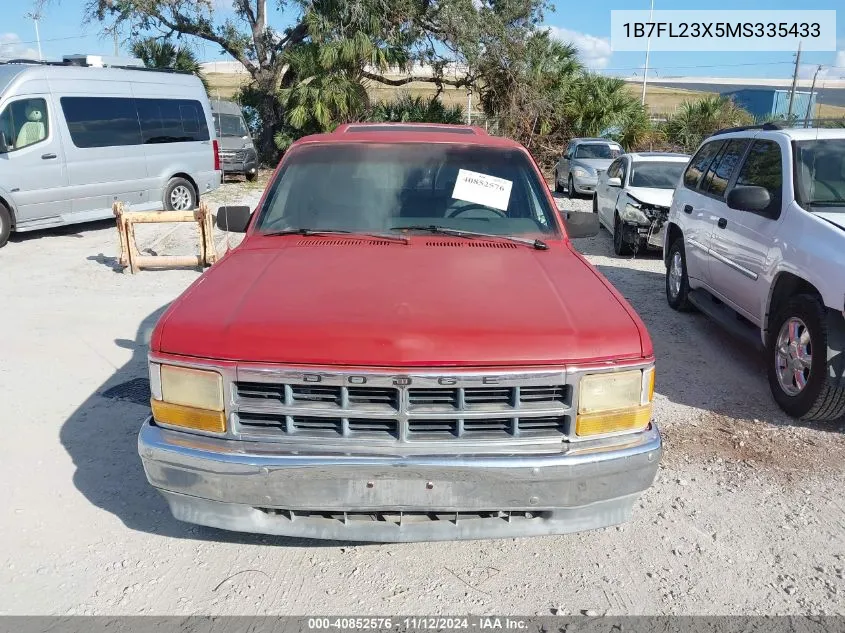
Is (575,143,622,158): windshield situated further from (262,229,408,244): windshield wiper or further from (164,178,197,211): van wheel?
(262,229,408,244): windshield wiper

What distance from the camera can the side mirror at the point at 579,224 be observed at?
4066 millimetres

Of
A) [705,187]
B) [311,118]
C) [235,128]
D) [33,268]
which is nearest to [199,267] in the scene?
[33,268]

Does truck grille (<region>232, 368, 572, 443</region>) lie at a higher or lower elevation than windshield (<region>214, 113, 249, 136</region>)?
lower

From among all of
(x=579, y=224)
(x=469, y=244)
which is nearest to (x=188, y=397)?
(x=469, y=244)

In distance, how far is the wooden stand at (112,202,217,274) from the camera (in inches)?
322

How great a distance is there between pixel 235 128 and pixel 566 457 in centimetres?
1595

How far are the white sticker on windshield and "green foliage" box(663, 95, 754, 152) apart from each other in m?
19.9

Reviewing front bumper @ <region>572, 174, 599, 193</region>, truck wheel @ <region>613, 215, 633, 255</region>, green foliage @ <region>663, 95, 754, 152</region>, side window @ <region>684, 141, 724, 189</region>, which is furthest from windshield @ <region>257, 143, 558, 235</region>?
green foliage @ <region>663, 95, 754, 152</region>

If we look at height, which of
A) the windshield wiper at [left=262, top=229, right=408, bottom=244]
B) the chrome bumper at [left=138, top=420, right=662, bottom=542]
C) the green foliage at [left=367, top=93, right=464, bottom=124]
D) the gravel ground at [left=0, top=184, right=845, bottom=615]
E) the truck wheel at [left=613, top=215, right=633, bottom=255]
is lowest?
the gravel ground at [left=0, top=184, right=845, bottom=615]

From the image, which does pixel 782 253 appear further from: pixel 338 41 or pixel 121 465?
pixel 338 41

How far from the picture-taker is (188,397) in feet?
8.70

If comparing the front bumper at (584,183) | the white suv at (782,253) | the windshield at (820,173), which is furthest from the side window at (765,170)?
the front bumper at (584,183)

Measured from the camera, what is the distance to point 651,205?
31.3 feet

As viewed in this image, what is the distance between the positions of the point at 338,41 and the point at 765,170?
15316mm
